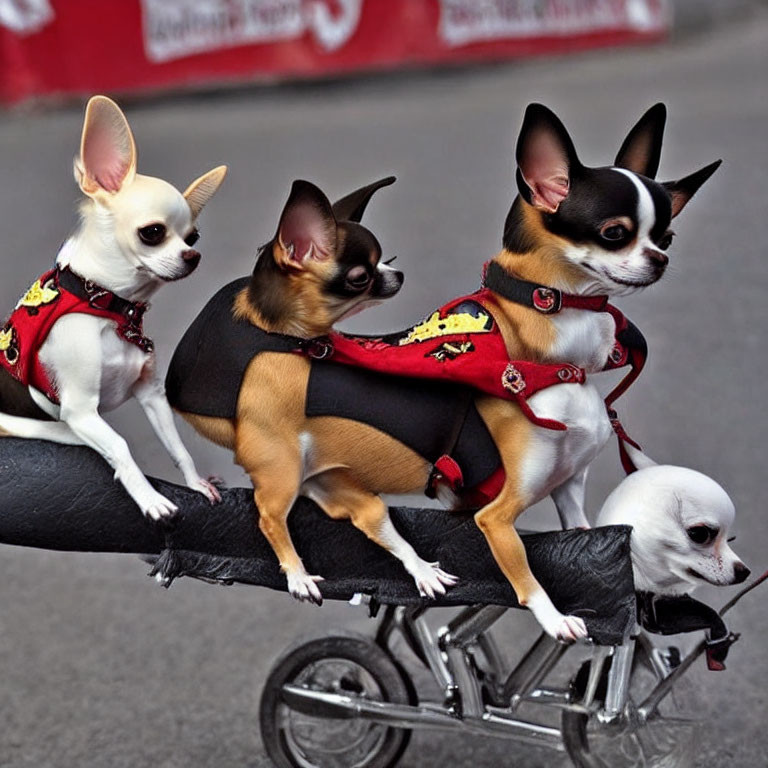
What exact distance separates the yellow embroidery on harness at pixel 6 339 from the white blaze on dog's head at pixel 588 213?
2.71ft

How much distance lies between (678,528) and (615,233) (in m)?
0.52

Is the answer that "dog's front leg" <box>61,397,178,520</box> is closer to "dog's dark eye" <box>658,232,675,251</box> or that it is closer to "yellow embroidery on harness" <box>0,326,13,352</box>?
"yellow embroidery on harness" <box>0,326,13,352</box>

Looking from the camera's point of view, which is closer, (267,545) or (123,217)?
(123,217)

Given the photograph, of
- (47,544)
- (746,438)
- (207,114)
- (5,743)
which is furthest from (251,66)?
(47,544)

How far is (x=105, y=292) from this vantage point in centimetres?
207

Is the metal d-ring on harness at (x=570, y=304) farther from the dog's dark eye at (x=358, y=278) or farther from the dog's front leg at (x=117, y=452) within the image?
the dog's front leg at (x=117, y=452)

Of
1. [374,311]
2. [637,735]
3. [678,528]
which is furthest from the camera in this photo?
[374,311]

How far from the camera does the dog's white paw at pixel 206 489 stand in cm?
218

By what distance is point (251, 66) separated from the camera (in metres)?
11.1

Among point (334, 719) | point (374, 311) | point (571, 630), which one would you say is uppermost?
point (571, 630)

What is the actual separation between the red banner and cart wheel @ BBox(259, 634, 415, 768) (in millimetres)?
8236

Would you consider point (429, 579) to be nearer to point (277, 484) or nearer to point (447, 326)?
point (277, 484)

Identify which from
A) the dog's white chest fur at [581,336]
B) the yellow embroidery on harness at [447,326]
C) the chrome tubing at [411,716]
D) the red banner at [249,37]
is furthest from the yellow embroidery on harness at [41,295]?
the red banner at [249,37]

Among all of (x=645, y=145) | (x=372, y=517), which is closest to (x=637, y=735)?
(x=372, y=517)
